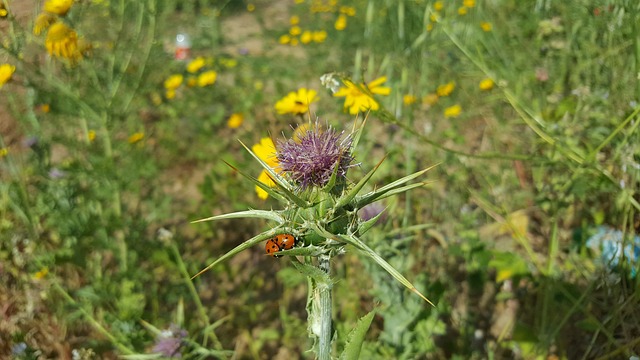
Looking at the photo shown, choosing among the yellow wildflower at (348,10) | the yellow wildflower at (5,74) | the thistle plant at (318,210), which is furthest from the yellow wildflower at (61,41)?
the yellow wildflower at (348,10)

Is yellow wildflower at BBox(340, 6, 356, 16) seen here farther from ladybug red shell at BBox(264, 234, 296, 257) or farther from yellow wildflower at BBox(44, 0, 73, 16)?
ladybug red shell at BBox(264, 234, 296, 257)

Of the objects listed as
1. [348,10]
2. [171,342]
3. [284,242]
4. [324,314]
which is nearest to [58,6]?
[171,342]

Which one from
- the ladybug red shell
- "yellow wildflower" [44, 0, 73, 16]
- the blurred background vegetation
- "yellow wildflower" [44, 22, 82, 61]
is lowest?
the blurred background vegetation

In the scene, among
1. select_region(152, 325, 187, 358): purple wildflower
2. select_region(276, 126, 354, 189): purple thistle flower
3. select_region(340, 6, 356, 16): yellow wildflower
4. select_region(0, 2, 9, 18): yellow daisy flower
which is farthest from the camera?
select_region(340, 6, 356, 16): yellow wildflower

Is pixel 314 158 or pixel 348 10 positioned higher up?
pixel 314 158

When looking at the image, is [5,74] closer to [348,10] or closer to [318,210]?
[318,210]

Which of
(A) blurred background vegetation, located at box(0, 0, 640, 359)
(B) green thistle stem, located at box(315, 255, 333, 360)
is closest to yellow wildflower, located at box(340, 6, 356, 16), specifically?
(A) blurred background vegetation, located at box(0, 0, 640, 359)

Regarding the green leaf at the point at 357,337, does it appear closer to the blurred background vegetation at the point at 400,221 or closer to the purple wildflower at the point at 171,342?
the blurred background vegetation at the point at 400,221
